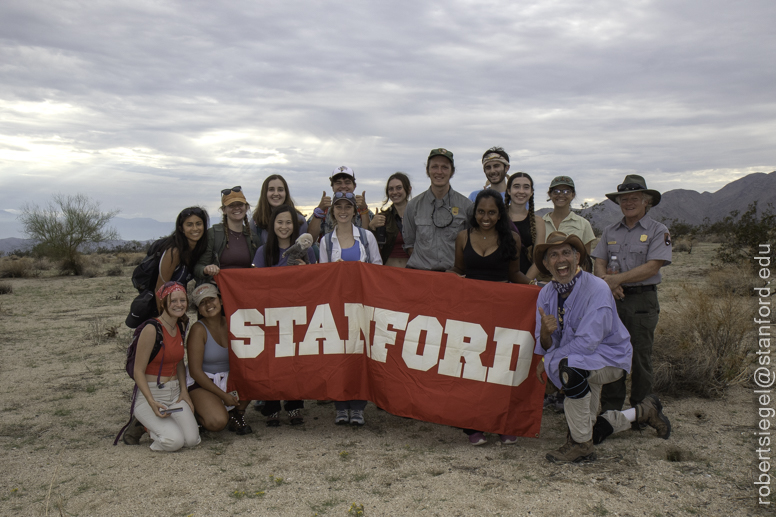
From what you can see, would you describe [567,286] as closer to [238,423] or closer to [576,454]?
[576,454]

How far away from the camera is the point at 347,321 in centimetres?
521

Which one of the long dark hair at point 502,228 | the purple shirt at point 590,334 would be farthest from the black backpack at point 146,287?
the purple shirt at point 590,334

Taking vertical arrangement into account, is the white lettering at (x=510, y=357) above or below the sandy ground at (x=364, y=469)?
above

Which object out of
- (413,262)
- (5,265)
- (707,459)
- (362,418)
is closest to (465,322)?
(413,262)

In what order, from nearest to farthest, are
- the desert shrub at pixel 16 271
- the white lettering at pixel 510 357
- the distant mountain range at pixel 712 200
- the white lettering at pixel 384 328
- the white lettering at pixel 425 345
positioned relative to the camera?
the white lettering at pixel 510 357 < the white lettering at pixel 425 345 < the white lettering at pixel 384 328 < the desert shrub at pixel 16 271 < the distant mountain range at pixel 712 200

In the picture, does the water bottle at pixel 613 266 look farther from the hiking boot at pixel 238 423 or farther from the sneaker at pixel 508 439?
the hiking boot at pixel 238 423

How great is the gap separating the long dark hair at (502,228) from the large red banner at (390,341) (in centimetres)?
34

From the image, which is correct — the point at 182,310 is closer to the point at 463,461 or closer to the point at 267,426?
the point at 267,426

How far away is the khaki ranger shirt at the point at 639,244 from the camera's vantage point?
15.9 ft

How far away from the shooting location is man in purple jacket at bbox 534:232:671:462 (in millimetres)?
4152

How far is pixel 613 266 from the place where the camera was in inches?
201

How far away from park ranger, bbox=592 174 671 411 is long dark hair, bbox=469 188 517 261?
102 cm

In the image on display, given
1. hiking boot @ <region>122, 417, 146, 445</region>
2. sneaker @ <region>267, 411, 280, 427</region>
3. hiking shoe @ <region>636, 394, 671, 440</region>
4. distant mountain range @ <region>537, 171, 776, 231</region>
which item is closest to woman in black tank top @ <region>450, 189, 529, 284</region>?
hiking shoe @ <region>636, 394, 671, 440</region>

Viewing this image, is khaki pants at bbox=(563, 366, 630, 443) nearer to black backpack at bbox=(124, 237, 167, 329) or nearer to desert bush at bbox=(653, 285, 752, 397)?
desert bush at bbox=(653, 285, 752, 397)
